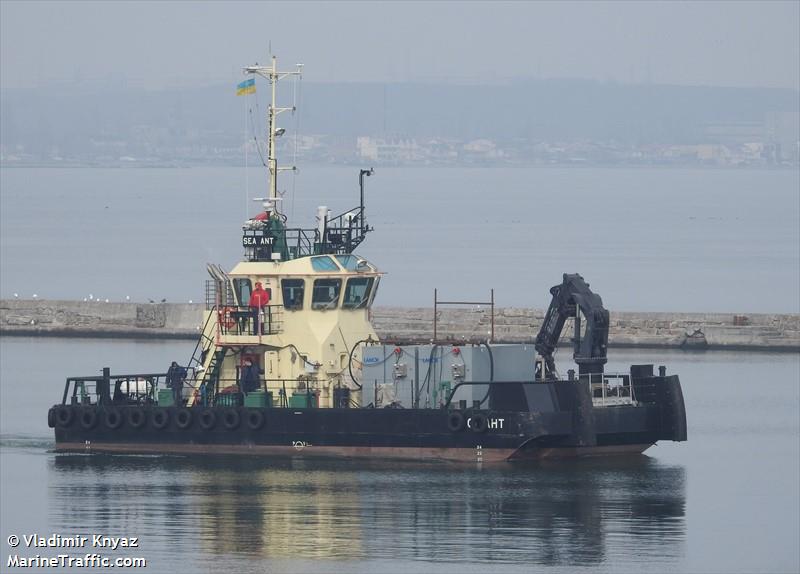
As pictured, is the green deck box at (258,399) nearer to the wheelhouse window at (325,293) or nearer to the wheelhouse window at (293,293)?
the wheelhouse window at (293,293)

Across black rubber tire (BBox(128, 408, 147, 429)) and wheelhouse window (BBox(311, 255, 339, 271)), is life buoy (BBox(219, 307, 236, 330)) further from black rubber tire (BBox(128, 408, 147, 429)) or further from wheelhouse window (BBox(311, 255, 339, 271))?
black rubber tire (BBox(128, 408, 147, 429))

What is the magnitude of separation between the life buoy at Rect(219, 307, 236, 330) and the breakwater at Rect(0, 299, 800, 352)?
69.0 feet

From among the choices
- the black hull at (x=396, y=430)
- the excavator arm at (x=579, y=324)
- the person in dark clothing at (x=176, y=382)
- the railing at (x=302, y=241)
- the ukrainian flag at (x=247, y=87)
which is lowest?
the black hull at (x=396, y=430)

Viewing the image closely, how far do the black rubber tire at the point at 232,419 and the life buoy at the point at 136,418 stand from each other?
187cm

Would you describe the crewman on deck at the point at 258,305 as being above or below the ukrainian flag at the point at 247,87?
below

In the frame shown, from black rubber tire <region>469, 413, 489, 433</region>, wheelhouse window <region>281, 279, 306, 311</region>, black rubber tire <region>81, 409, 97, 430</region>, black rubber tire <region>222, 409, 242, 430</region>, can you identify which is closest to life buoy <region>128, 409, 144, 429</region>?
black rubber tire <region>81, 409, 97, 430</region>

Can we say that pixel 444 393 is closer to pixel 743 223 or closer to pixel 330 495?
pixel 330 495

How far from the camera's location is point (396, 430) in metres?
37.7

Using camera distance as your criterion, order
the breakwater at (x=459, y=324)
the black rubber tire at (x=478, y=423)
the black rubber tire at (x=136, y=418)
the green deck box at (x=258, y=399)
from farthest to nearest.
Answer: the breakwater at (x=459, y=324)
the black rubber tire at (x=136, y=418)
the green deck box at (x=258, y=399)
the black rubber tire at (x=478, y=423)

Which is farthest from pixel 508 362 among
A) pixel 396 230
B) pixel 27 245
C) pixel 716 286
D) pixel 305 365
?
pixel 396 230

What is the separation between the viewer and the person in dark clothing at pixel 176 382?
3997 cm

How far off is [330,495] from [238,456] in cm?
388

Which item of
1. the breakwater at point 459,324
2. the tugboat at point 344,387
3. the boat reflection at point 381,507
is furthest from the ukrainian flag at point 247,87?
the breakwater at point 459,324

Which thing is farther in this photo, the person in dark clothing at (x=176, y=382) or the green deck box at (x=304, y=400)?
the person in dark clothing at (x=176, y=382)
